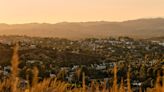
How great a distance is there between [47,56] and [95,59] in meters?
3.80

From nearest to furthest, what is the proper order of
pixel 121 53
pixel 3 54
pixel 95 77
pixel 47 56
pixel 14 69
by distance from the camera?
pixel 14 69
pixel 95 77
pixel 3 54
pixel 47 56
pixel 121 53

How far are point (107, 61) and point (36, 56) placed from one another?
18.6 feet

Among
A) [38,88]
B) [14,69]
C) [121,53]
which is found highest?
[14,69]

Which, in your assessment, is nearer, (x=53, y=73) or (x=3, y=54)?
(x=53, y=73)

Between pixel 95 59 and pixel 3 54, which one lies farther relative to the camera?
pixel 95 59

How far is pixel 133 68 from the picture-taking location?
34.3 metres

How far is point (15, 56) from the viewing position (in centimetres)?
431

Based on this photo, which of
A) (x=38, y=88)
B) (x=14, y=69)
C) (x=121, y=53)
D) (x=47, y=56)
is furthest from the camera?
(x=121, y=53)

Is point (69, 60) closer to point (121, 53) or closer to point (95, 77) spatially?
point (95, 77)

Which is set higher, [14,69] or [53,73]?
[14,69]

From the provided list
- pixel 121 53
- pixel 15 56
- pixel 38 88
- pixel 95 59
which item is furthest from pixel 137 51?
pixel 15 56

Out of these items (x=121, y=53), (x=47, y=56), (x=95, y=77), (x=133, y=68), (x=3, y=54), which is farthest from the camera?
(x=121, y=53)

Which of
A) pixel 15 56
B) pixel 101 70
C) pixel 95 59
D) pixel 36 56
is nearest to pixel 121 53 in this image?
pixel 95 59

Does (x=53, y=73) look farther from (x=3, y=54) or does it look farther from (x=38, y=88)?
(x=38, y=88)
